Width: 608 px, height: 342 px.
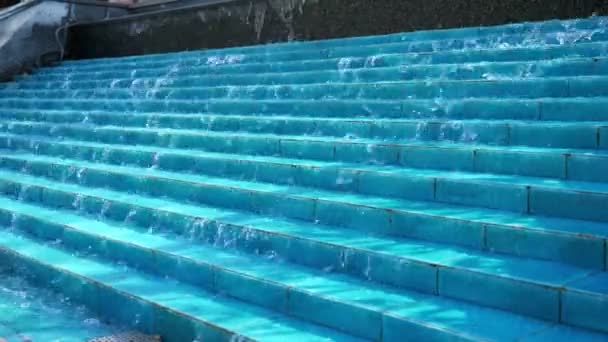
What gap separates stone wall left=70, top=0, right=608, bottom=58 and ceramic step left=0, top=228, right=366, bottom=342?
5257mm

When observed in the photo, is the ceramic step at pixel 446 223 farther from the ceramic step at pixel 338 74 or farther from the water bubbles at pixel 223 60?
the water bubbles at pixel 223 60

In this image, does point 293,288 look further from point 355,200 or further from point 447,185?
point 447,185

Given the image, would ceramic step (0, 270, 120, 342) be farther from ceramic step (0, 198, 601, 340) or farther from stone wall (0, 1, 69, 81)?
stone wall (0, 1, 69, 81)

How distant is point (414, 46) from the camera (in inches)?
285

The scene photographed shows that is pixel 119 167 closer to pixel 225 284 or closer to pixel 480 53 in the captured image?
pixel 225 284

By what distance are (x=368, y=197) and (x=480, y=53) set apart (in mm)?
2553

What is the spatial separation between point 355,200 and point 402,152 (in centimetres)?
65

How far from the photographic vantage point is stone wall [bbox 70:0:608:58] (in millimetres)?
7578

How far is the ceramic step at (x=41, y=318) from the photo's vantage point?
3803mm

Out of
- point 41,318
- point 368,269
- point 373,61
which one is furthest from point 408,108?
point 41,318

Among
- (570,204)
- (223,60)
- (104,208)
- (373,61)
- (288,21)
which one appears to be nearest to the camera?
(570,204)

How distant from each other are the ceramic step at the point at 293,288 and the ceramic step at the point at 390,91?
236cm

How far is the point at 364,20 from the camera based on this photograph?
902 cm

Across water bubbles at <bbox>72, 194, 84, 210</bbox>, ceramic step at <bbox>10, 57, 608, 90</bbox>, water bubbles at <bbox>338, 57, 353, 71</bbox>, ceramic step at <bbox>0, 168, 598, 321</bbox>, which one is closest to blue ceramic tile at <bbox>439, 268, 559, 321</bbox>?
ceramic step at <bbox>0, 168, 598, 321</bbox>
